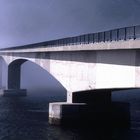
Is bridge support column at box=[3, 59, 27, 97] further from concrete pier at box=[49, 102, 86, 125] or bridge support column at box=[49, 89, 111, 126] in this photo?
concrete pier at box=[49, 102, 86, 125]

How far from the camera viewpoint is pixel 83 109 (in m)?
48.0

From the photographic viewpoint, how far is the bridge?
33.9 m

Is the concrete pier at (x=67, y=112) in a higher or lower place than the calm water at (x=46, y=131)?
higher

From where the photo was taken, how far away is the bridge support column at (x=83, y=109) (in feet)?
154

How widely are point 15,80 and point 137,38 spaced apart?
67.3 m

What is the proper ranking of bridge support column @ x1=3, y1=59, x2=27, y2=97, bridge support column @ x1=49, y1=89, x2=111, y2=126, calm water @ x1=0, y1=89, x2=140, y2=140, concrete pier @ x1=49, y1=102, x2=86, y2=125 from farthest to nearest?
bridge support column @ x1=3, y1=59, x2=27, y2=97 → bridge support column @ x1=49, y1=89, x2=111, y2=126 → concrete pier @ x1=49, y1=102, x2=86, y2=125 → calm water @ x1=0, y1=89, x2=140, y2=140

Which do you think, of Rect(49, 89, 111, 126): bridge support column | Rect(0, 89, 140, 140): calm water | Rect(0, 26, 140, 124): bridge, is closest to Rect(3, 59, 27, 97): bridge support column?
Rect(0, 26, 140, 124): bridge

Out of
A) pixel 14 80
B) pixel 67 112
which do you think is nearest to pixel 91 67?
pixel 67 112

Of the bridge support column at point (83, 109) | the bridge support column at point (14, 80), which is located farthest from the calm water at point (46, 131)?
the bridge support column at point (14, 80)

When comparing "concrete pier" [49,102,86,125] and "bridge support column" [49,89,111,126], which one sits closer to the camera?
"concrete pier" [49,102,86,125]

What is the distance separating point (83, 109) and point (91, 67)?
7.73m

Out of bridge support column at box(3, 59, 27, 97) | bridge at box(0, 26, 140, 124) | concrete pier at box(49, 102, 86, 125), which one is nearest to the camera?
bridge at box(0, 26, 140, 124)

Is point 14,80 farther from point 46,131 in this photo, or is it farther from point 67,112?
point 46,131

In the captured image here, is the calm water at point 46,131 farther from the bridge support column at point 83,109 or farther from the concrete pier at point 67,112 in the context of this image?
the bridge support column at point 83,109
